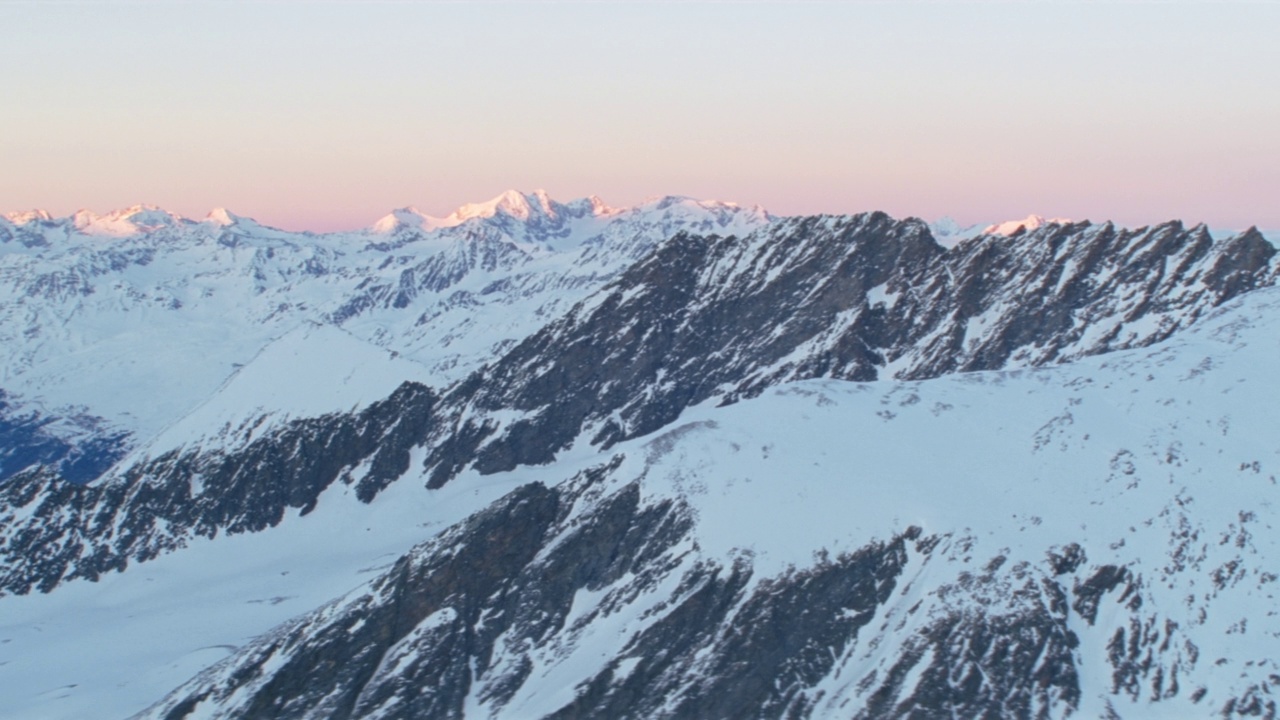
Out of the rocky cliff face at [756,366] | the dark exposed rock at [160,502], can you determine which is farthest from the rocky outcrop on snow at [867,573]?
the dark exposed rock at [160,502]

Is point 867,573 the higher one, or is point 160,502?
point 867,573

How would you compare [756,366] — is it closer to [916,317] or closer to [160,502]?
[916,317]

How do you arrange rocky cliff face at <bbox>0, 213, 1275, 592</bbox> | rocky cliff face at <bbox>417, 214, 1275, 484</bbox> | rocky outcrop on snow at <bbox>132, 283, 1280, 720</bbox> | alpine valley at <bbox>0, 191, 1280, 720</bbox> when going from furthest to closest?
rocky cliff face at <bbox>0, 213, 1275, 592</bbox>, rocky cliff face at <bbox>417, 214, 1275, 484</bbox>, alpine valley at <bbox>0, 191, 1280, 720</bbox>, rocky outcrop on snow at <bbox>132, 283, 1280, 720</bbox>

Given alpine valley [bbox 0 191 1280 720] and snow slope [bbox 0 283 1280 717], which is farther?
alpine valley [bbox 0 191 1280 720]

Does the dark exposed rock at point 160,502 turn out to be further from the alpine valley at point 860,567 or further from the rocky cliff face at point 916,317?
the rocky cliff face at point 916,317

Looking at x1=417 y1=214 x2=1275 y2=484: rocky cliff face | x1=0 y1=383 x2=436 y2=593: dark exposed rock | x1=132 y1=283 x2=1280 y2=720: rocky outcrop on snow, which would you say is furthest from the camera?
x1=0 y1=383 x2=436 y2=593: dark exposed rock

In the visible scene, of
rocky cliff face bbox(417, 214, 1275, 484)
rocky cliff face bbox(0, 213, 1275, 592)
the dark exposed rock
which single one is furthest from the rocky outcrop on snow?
the dark exposed rock

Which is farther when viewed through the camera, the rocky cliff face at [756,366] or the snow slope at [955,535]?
the rocky cliff face at [756,366]

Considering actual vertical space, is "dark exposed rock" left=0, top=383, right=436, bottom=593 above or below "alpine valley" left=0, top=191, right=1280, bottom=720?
below

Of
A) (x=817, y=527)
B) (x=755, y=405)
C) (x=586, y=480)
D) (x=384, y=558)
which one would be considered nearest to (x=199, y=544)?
(x=384, y=558)

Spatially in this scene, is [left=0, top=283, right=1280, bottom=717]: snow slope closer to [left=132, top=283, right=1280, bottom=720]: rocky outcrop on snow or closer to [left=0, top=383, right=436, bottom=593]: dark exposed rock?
[left=132, top=283, right=1280, bottom=720]: rocky outcrop on snow

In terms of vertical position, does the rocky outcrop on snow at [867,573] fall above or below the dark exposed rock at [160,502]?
above

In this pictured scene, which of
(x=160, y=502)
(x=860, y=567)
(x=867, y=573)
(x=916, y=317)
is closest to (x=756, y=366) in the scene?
(x=916, y=317)
